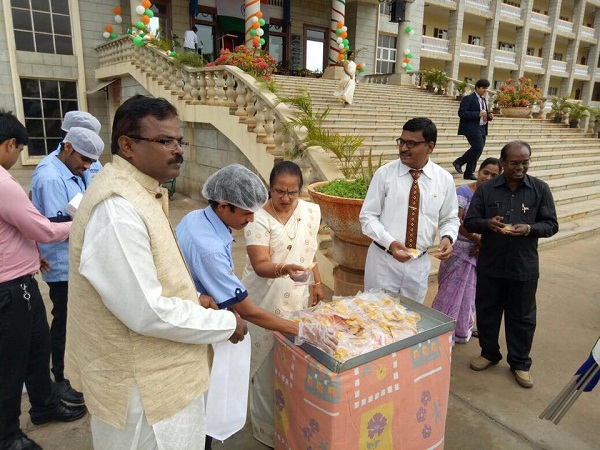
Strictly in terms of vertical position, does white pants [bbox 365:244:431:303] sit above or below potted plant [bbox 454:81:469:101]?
below

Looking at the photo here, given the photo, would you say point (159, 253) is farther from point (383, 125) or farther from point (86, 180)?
point (383, 125)

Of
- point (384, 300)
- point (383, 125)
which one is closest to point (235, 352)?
point (384, 300)

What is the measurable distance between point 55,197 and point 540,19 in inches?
1201

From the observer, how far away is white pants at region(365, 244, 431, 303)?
113 inches

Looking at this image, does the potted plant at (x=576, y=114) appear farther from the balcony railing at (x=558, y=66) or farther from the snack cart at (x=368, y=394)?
the snack cart at (x=368, y=394)

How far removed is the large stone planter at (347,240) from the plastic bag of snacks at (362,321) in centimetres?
144

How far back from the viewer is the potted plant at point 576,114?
573 inches

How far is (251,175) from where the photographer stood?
1798 mm

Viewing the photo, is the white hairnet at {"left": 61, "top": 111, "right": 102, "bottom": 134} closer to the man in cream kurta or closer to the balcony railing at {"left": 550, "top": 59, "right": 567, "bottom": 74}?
the man in cream kurta

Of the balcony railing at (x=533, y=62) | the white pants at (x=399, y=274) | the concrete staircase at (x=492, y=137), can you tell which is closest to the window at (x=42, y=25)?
the concrete staircase at (x=492, y=137)

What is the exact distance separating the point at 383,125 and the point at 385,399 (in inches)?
320

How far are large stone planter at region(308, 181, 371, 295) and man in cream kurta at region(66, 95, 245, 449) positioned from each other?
2.38 m

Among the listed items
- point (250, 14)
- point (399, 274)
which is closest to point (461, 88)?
point (250, 14)

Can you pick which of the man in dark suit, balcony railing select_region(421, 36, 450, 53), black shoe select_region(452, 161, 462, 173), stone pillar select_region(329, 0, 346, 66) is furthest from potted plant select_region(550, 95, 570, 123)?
black shoe select_region(452, 161, 462, 173)
